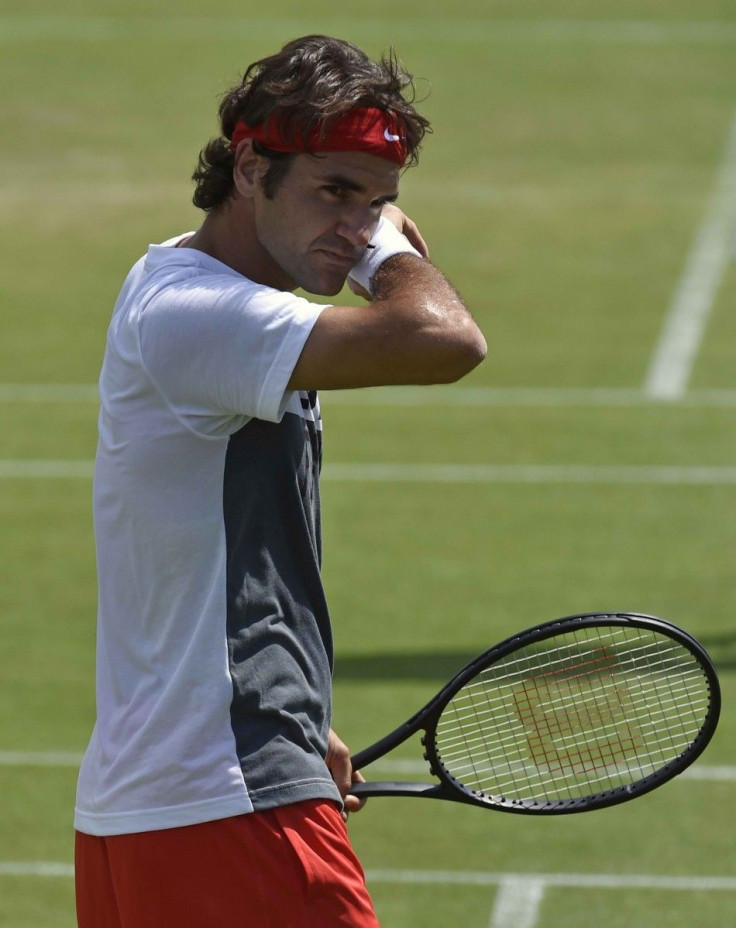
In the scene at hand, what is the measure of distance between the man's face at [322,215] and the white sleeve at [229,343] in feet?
0.71

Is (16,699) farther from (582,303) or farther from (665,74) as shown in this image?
(665,74)

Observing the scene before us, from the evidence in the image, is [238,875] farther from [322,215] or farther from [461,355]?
[322,215]

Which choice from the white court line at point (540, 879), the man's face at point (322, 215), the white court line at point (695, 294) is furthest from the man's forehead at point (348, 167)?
the white court line at point (695, 294)

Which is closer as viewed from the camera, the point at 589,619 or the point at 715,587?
the point at 589,619

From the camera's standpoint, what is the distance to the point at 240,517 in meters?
2.97

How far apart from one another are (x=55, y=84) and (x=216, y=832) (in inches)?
696

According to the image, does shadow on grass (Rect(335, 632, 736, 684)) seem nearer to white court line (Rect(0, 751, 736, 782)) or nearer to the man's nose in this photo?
white court line (Rect(0, 751, 736, 782))

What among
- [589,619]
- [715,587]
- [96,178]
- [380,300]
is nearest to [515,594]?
[715,587]

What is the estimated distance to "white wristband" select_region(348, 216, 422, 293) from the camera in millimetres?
3148

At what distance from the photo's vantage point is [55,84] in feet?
64.7

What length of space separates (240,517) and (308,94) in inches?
28.2

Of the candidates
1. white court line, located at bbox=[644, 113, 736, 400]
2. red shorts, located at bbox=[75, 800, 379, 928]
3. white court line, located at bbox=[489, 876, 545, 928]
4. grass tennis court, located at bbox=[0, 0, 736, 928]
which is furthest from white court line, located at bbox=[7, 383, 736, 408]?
red shorts, located at bbox=[75, 800, 379, 928]

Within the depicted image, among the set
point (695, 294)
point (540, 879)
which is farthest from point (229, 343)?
point (695, 294)

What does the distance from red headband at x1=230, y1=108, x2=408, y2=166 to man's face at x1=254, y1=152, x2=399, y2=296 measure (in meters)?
0.02
